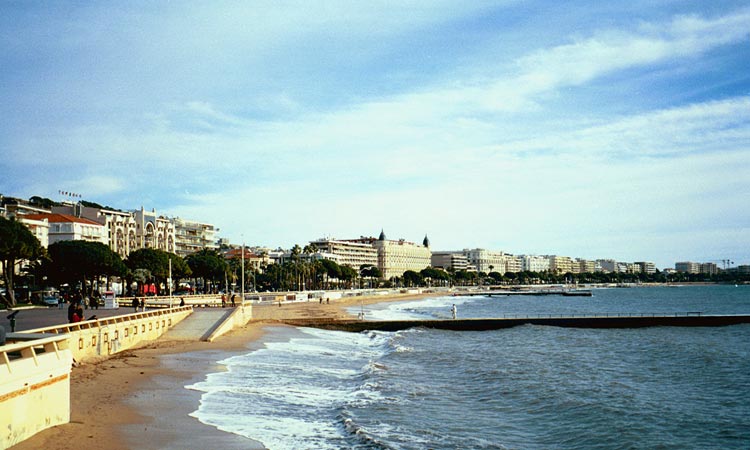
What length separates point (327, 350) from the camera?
1375 inches

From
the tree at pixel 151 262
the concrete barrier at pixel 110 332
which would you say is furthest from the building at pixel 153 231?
the concrete barrier at pixel 110 332

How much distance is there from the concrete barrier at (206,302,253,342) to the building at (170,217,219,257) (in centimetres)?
10183

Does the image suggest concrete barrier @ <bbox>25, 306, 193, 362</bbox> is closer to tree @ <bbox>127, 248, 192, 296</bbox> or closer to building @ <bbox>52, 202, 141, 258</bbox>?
tree @ <bbox>127, 248, 192, 296</bbox>

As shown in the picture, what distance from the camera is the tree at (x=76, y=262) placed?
67188 millimetres

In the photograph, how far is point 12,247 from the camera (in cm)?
5606

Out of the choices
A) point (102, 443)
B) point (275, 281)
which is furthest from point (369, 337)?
point (275, 281)

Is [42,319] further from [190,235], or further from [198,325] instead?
[190,235]

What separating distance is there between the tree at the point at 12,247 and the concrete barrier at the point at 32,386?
46.1 meters

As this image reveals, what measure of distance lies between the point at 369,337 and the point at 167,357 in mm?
20035

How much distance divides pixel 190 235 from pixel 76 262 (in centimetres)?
9615

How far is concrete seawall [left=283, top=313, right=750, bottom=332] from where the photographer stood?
5044cm

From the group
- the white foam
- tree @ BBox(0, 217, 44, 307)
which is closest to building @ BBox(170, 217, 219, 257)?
tree @ BBox(0, 217, 44, 307)

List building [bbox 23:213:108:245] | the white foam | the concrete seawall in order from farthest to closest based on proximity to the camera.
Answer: building [bbox 23:213:108:245], the concrete seawall, the white foam

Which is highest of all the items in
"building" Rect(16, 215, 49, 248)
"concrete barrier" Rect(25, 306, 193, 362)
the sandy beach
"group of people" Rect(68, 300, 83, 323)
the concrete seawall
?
"building" Rect(16, 215, 49, 248)
